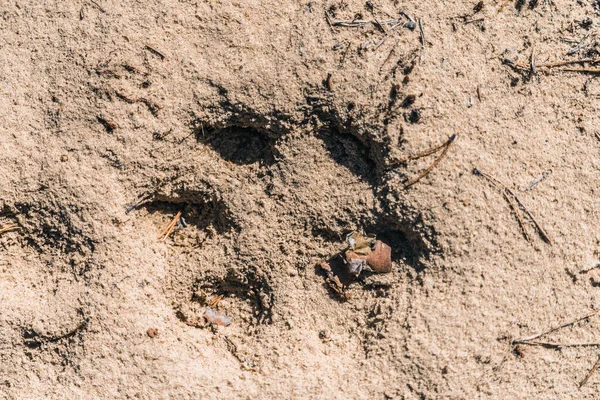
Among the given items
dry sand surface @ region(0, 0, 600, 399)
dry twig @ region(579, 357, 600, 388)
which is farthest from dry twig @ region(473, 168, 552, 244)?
dry twig @ region(579, 357, 600, 388)

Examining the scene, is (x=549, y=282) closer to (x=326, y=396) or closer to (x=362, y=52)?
(x=326, y=396)

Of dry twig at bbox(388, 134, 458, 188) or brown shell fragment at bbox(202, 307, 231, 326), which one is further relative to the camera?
brown shell fragment at bbox(202, 307, 231, 326)

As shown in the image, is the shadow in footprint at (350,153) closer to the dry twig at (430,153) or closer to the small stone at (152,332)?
the dry twig at (430,153)

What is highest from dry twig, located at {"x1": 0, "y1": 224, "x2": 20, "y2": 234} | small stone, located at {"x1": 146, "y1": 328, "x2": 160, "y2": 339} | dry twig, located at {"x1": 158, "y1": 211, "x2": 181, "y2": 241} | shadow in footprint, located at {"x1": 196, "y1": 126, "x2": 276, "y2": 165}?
shadow in footprint, located at {"x1": 196, "y1": 126, "x2": 276, "y2": 165}

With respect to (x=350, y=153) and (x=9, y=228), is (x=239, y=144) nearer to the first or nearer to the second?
(x=350, y=153)

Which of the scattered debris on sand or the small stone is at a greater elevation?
the scattered debris on sand

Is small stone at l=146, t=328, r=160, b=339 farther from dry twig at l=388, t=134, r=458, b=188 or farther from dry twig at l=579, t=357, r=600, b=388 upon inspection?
dry twig at l=579, t=357, r=600, b=388

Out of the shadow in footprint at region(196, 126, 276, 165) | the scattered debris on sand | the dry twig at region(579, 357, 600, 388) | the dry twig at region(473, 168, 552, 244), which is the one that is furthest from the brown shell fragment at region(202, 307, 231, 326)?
the dry twig at region(579, 357, 600, 388)

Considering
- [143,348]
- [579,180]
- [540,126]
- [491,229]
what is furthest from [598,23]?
[143,348]
